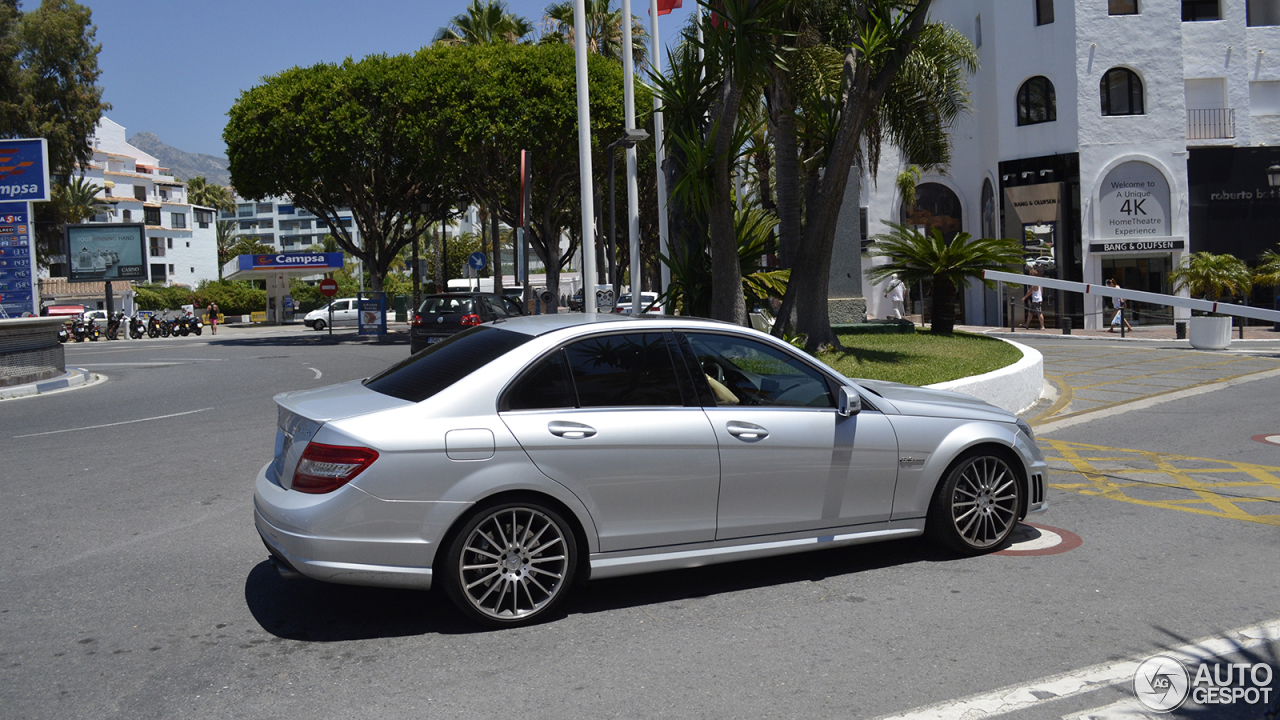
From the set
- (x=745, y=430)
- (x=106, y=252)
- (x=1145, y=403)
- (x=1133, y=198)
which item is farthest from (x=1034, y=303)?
(x=106, y=252)

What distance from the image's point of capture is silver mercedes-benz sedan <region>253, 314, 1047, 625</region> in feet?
→ 15.6

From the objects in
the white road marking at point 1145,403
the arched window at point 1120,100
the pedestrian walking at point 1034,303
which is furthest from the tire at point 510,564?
the arched window at point 1120,100

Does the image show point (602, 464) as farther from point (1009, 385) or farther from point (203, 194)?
point (203, 194)

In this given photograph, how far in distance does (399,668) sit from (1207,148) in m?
36.6

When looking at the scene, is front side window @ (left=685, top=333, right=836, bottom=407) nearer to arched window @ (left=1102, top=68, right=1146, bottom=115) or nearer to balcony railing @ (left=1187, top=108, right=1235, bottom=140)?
arched window @ (left=1102, top=68, right=1146, bottom=115)

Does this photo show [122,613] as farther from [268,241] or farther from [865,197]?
[268,241]

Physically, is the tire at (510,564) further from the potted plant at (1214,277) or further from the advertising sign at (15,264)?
the potted plant at (1214,277)

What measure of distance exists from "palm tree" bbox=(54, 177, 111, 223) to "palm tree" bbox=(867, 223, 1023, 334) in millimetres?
64242

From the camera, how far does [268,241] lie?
500 feet

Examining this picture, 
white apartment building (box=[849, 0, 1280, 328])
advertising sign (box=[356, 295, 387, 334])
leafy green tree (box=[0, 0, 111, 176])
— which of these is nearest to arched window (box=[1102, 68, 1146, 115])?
white apartment building (box=[849, 0, 1280, 328])

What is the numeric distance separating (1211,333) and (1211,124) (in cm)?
1653

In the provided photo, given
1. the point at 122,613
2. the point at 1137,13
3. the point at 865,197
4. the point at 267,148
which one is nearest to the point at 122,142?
the point at 267,148

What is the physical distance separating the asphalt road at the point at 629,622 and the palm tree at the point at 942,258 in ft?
30.2

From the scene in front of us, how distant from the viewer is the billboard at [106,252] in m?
48.9
